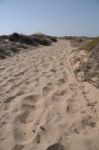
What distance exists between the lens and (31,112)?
398 centimetres

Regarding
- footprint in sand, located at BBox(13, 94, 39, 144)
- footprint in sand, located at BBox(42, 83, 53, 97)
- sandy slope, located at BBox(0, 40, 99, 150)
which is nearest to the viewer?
sandy slope, located at BBox(0, 40, 99, 150)

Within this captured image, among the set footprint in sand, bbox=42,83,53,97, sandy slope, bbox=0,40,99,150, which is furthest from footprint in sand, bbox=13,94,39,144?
footprint in sand, bbox=42,83,53,97

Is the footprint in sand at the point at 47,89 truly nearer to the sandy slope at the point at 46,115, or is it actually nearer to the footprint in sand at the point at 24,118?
the sandy slope at the point at 46,115

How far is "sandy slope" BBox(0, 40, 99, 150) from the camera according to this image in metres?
3.06

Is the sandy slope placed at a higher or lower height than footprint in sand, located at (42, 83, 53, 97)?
higher

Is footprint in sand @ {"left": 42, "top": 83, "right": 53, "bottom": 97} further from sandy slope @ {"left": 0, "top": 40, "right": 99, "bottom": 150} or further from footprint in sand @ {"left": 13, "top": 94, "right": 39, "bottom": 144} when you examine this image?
footprint in sand @ {"left": 13, "top": 94, "right": 39, "bottom": 144}

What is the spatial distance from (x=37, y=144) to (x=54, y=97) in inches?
66.2

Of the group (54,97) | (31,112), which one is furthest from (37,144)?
(54,97)

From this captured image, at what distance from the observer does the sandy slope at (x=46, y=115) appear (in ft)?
10.0

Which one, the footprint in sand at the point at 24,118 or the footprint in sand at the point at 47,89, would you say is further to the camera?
the footprint in sand at the point at 47,89

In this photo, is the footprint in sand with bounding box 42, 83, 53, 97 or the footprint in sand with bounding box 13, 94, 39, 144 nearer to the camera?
the footprint in sand with bounding box 13, 94, 39, 144

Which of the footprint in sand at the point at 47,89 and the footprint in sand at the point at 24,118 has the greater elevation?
the footprint in sand at the point at 24,118

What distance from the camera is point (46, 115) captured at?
3.80 metres

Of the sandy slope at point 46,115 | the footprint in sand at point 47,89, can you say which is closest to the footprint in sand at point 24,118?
the sandy slope at point 46,115
